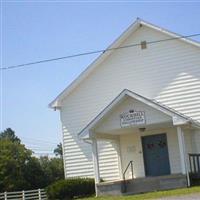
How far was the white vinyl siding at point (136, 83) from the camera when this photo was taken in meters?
27.1

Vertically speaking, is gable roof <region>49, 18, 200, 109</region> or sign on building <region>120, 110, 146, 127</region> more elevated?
gable roof <region>49, 18, 200, 109</region>

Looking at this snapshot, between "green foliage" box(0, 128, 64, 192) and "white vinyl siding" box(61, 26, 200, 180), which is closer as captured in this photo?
"white vinyl siding" box(61, 26, 200, 180)

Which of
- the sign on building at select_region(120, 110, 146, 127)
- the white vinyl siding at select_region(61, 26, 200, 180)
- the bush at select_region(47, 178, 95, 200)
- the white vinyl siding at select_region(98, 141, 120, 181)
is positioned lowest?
the bush at select_region(47, 178, 95, 200)

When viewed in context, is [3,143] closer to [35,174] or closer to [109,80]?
[35,174]

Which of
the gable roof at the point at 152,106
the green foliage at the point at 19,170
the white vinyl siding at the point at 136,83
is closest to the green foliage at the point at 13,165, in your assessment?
the green foliage at the point at 19,170

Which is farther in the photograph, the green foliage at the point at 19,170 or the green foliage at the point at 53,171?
the green foliage at the point at 53,171

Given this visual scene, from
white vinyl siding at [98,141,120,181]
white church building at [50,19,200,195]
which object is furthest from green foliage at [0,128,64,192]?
white vinyl siding at [98,141,120,181]

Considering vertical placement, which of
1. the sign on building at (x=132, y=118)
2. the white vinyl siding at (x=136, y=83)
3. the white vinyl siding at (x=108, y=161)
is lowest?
the white vinyl siding at (x=108, y=161)

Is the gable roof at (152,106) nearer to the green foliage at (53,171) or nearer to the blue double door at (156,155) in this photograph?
the blue double door at (156,155)

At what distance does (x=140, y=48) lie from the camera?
94.6ft

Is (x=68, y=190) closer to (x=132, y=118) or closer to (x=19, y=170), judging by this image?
(x=132, y=118)

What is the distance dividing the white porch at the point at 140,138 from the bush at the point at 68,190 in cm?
95

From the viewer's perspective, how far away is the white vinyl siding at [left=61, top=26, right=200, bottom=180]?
89.0 feet

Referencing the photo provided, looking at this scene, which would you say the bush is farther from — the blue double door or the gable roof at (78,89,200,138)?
the blue double door
